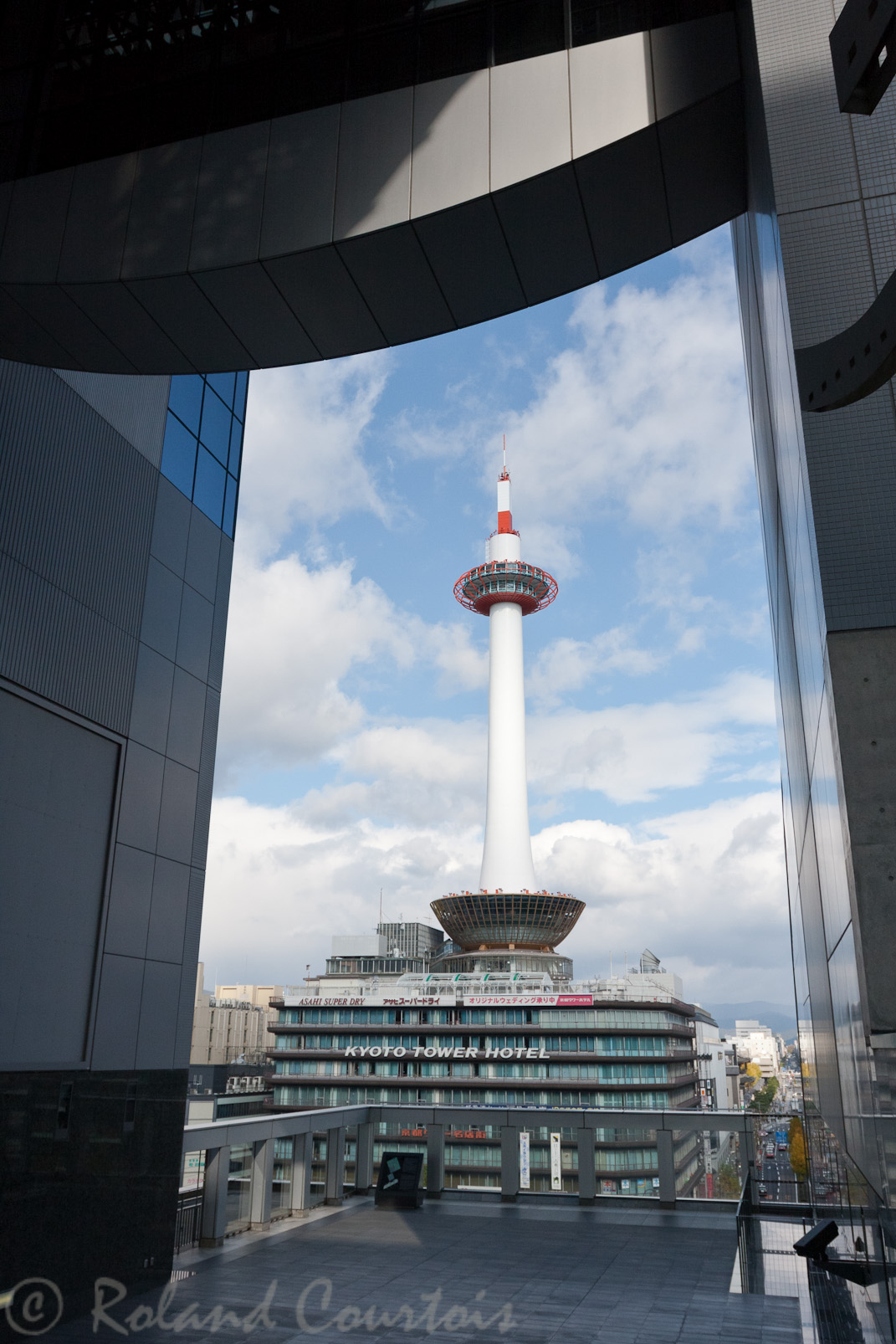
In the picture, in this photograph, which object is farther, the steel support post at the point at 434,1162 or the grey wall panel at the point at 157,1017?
the steel support post at the point at 434,1162

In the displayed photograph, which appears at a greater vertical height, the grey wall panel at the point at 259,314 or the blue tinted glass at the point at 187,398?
the blue tinted glass at the point at 187,398

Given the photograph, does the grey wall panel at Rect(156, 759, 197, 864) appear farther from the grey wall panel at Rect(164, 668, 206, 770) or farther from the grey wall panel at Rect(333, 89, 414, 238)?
Answer: the grey wall panel at Rect(333, 89, 414, 238)

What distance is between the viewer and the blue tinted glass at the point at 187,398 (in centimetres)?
1520

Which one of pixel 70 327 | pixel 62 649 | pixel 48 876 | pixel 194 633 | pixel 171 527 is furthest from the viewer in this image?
pixel 194 633

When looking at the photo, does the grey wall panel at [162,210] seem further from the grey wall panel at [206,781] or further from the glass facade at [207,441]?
the grey wall panel at [206,781]

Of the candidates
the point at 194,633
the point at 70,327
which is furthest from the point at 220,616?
the point at 70,327

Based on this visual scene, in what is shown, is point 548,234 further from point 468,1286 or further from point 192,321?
point 468,1286

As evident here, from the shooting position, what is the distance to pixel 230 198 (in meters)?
7.03

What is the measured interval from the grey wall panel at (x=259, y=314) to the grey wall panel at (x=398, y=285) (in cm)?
68

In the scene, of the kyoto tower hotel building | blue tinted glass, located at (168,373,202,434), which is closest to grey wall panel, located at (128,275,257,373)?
blue tinted glass, located at (168,373,202,434)

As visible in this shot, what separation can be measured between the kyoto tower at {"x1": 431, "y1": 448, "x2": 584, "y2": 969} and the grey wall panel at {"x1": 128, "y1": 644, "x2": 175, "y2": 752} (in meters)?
89.6

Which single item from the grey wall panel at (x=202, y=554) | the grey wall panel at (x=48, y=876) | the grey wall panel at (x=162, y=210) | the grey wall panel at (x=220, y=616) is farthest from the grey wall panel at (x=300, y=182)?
the grey wall panel at (x=220, y=616)

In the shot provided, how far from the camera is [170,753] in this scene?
14562 mm

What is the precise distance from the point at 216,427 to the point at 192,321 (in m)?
9.60
